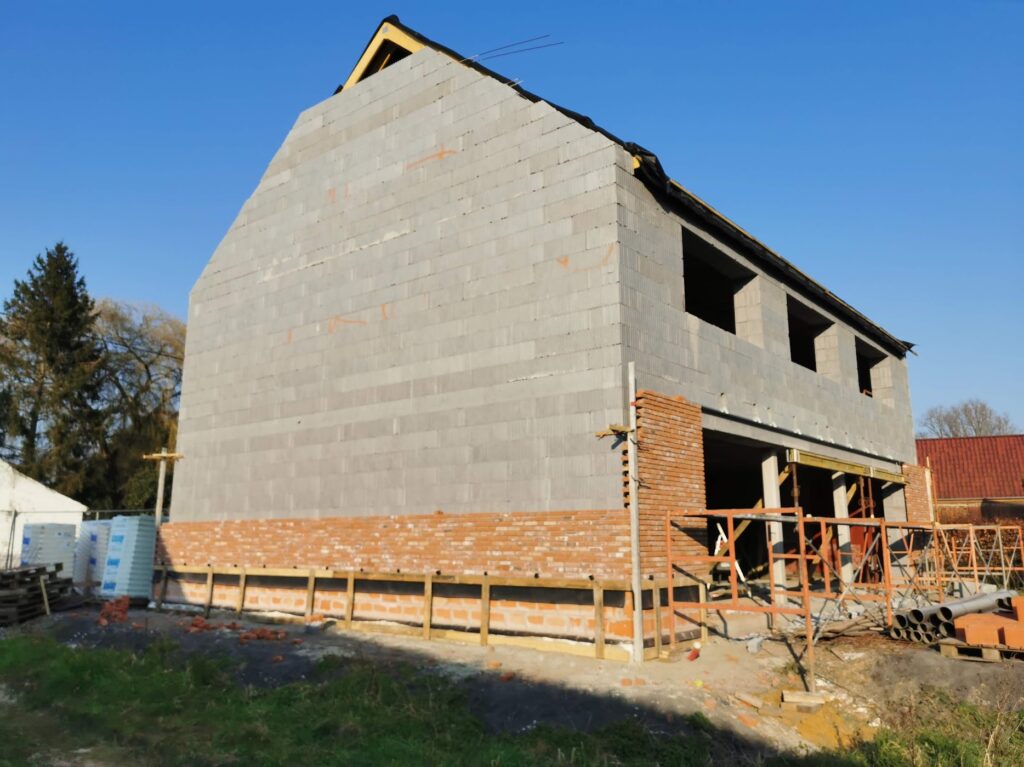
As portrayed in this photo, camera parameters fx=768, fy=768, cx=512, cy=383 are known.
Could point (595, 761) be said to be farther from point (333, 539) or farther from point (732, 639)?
point (333, 539)

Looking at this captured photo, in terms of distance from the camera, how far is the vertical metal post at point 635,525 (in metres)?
11.7

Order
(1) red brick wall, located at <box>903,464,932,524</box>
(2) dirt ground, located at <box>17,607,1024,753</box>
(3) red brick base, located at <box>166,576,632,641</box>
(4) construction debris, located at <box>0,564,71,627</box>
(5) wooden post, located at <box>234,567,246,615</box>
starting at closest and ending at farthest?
1. (2) dirt ground, located at <box>17,607,1024,753</box>
2. (3) red brick base, located at <box>166,576,632,641</box>
3. (5) wooden post, located at <box>234,567,246,615</box>
4. (4) construction debris, located at <box>0,564,71,627</box>
5. (1) red brick wall, located at <box>903,464,932,524</box>

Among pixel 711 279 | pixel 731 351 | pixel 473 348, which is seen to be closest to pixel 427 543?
pixel 473 348

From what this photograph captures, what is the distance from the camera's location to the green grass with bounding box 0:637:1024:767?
8.34 m

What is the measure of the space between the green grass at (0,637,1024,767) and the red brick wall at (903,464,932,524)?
14847 millimetres

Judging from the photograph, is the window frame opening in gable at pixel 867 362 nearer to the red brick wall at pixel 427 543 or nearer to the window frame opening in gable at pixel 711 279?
the window frame opening in gable at pixel 711 279

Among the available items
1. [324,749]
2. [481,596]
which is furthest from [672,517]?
[324,749]

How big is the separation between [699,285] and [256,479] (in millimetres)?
12109

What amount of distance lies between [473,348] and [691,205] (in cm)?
508

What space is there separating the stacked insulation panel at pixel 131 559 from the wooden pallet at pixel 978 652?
18241mm

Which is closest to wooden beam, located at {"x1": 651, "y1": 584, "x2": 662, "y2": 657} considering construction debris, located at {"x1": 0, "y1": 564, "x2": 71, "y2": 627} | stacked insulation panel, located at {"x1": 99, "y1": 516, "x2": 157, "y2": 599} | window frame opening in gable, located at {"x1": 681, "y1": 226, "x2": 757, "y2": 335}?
window frame opening in gable, located at {"x1": 681, "y1": 226, "x2": 757, "y2": 335}

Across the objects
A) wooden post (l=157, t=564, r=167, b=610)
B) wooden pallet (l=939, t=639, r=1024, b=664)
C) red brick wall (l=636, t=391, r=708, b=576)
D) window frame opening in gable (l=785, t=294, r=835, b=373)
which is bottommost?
wooden pallet (l=939, t=639, r=1024, b=664)

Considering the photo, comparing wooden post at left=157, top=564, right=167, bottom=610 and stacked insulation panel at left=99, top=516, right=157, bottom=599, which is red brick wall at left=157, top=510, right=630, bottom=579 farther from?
stacked insulation panel at left=99, top=516, right=157, bottom=599

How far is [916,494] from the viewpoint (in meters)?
24.3
